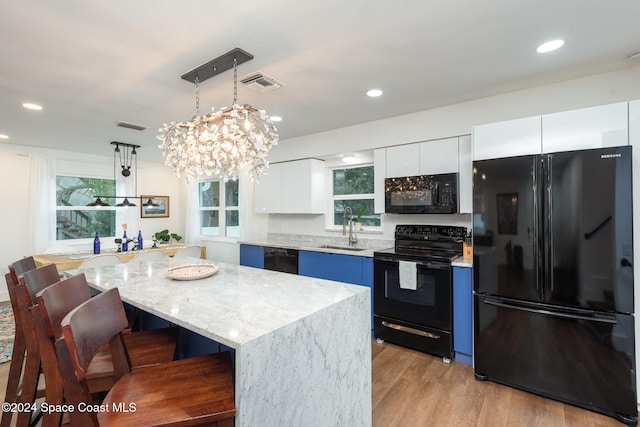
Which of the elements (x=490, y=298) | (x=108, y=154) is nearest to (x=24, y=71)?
(x=108, y=154)

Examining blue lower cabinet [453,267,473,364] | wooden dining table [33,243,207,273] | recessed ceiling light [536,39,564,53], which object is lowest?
blue lower cabinet [453,267,473,364]

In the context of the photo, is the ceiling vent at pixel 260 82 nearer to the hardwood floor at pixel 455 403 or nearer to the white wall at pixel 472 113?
the white wall at pixel 472 113

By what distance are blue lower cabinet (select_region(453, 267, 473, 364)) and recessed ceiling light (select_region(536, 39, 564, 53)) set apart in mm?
1671

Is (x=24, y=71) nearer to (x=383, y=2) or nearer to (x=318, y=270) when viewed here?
(x=383, y=2)

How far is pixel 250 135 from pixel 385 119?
2.09m

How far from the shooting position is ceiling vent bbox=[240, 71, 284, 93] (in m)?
2.37

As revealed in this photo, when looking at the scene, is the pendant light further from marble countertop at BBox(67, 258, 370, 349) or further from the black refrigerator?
the black refrigerator

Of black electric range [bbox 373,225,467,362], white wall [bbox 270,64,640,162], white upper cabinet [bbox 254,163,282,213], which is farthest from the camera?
white upper cabinet [bbox 254,163,282,213]

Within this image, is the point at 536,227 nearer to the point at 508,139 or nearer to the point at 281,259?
the point at 508,139

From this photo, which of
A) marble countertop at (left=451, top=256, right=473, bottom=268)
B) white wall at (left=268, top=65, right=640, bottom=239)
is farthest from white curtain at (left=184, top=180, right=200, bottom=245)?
marble countertop at (left=451, top=256, right=473, bottom=268)

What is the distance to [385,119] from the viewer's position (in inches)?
140

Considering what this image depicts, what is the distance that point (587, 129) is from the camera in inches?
83.7

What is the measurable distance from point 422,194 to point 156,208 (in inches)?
207

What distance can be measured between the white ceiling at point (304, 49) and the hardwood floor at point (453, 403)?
2.39 m
